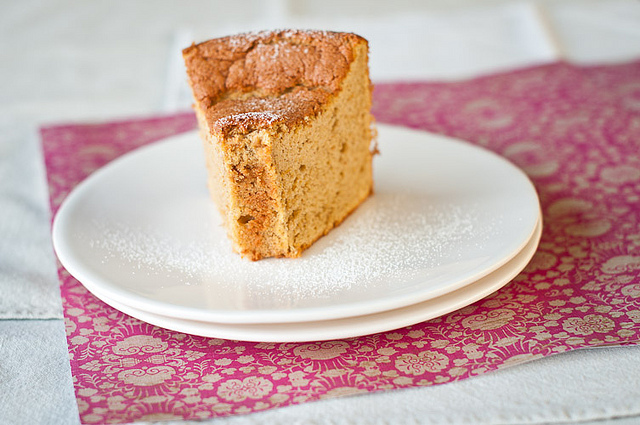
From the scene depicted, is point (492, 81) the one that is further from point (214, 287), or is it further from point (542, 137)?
point (214, 287)

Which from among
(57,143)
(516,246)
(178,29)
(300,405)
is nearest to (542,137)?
(516,246)

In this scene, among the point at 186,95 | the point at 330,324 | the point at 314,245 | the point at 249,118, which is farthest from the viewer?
the point at 186,95

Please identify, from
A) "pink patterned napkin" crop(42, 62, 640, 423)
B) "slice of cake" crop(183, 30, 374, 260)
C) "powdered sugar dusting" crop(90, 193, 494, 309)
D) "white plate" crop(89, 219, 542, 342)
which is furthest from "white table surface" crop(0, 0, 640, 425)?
"slice of cake" crop(183, 30, 374, 260)

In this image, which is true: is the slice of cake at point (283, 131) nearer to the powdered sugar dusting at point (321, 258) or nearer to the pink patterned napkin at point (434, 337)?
the powdered sugar dusting at point (321, 258)

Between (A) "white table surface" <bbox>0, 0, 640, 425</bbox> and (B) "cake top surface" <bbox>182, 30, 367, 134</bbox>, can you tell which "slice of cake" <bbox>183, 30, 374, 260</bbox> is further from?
(A) "white table surface" <bbox>0, 0, 640, 425</bbox>

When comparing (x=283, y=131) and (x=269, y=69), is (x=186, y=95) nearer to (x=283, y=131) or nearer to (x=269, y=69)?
(x=269, y=69)

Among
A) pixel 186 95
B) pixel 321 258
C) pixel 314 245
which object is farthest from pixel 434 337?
pixel 186 95
